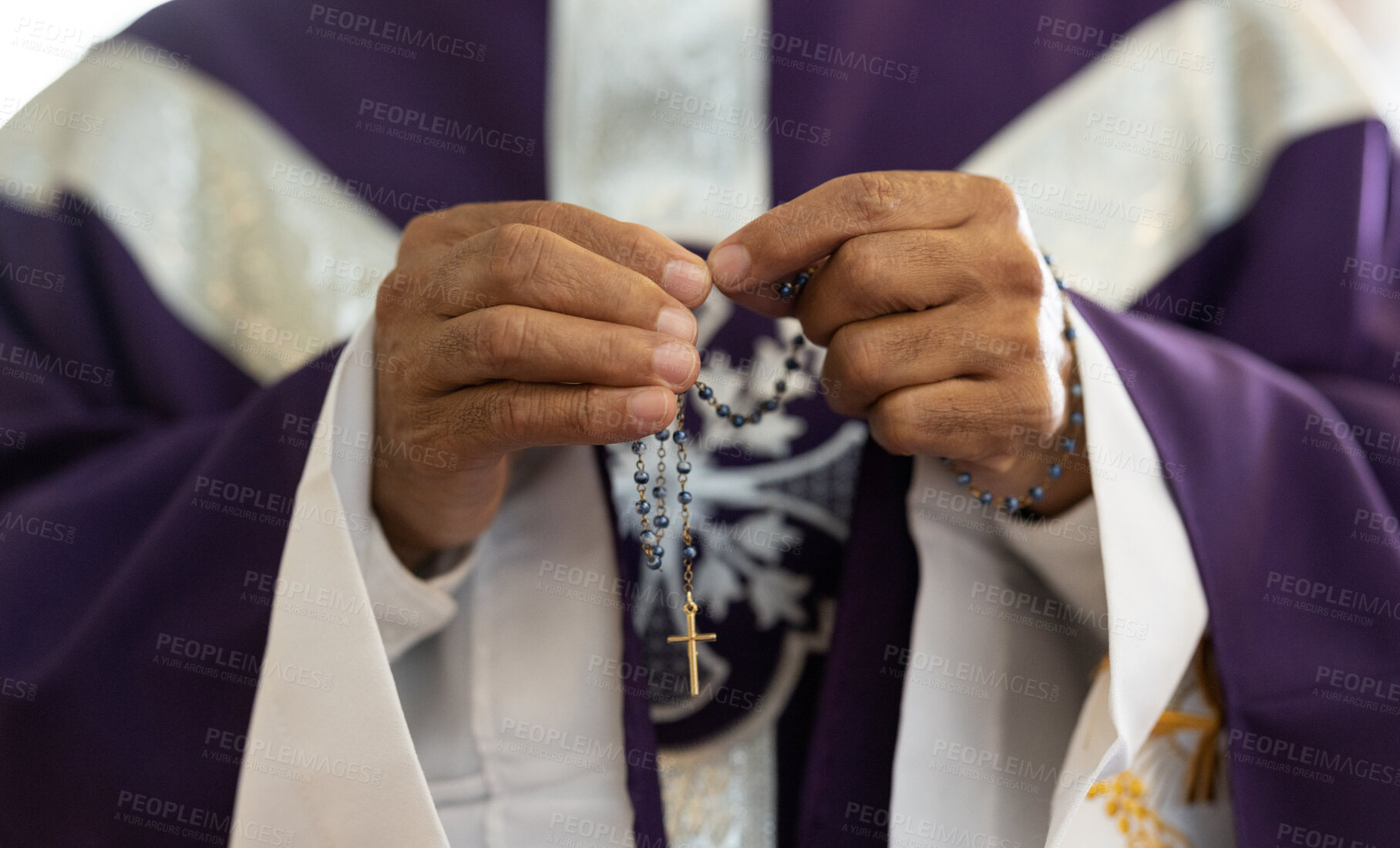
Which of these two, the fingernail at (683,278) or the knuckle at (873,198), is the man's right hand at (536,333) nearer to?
the fingernail at (683,278)

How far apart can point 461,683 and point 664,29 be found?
1079 mm

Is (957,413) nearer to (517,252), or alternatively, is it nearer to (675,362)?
(675,362)

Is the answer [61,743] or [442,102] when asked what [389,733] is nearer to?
[61,743]

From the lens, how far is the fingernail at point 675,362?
0.94 m

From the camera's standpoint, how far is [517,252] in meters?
0.96

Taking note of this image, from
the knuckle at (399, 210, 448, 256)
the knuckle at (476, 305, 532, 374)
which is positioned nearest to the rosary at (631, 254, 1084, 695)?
the knuckle at (476, 305, 532, 374)

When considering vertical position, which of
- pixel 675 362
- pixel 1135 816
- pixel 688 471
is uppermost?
pixel 675 362

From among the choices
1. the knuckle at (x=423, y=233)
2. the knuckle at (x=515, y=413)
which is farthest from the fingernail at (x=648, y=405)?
the knuckle at (x=423, y=233)

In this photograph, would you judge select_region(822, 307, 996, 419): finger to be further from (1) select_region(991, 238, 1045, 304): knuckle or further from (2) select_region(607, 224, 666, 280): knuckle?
(2) select_region(607, 224, 666, 280): knuckle

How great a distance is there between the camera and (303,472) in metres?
1.13

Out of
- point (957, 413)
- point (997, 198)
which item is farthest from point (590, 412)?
point (997, 198)

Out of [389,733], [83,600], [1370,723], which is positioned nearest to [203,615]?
[83,600]

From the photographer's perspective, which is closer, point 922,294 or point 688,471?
point 922,294

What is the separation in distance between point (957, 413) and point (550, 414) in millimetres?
434
